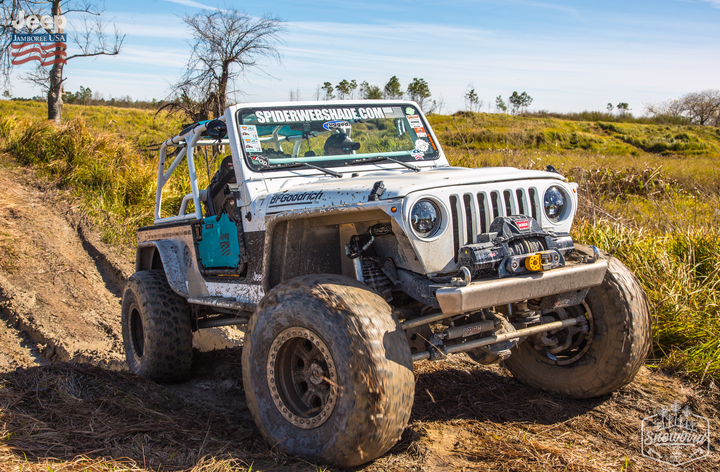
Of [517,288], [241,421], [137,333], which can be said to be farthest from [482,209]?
[137,333]

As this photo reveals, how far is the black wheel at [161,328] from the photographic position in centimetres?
483

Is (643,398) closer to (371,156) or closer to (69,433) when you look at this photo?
(371,156)

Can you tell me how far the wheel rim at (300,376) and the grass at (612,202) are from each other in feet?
10.3

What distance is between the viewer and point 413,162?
4738 millimetres

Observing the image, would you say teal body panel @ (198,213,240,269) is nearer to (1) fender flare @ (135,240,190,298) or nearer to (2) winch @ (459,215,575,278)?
(1) fender flare @ (135,240,190,298)

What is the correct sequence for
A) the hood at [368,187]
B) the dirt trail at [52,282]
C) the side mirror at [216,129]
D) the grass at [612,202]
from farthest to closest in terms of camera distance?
the dirt trail at [52,282], the grass at [612,202], the side mirror at [216,129], the hood at [368,187]

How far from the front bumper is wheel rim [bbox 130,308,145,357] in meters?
3.61

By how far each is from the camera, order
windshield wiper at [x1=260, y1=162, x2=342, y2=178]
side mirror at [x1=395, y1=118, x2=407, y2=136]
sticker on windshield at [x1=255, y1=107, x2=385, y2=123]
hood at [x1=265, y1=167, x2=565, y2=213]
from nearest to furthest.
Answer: hood at [x1=265, y1=167, x2=565, y2=213]
windshield wiper at [x1=260, y1=162, x2=342, y2=178]
sticker on windshield at [x1=255, y1=107, x2=385, y2=123]
side mirror at [x1=395, y1=118, x2=407, y2=136]

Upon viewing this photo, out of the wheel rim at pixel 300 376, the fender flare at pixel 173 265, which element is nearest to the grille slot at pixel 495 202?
the wheel rim at pixel 300 376

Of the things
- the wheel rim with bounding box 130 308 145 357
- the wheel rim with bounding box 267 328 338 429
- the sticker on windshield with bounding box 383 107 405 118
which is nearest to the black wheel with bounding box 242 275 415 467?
the wheel rim with bounding box 267 328 338 429

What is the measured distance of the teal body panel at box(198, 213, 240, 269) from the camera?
4.23 metres

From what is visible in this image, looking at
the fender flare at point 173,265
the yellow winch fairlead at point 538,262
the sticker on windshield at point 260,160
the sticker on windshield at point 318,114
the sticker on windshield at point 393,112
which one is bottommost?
the fender flare at point 173,265

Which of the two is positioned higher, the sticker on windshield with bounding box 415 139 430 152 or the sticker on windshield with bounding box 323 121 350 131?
the sticker on windshield with bounding box 323 121 350 131

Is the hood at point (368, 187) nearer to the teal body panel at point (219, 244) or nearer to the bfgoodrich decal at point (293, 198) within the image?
the bfgoodrich decal at point (293, 198)
